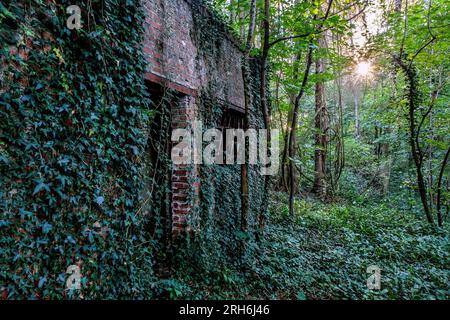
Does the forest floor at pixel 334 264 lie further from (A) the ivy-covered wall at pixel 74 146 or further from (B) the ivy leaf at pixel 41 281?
(B) the ivy leaf at pixel 41 281

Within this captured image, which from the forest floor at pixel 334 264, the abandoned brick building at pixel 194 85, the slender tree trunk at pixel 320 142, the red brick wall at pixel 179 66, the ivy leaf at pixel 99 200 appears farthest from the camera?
Result: the slender tree trunk at pixel 320 142

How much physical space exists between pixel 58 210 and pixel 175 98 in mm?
2444

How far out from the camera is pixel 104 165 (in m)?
2.61

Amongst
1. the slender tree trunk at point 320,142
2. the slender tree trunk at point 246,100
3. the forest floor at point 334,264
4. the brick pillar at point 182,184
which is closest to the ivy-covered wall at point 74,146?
the brick pillar at point 182,184

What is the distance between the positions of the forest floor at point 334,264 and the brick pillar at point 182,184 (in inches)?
34.8

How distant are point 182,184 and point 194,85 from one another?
1.67 metres

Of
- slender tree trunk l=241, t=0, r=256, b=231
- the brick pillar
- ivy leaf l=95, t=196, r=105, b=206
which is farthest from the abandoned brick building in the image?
ivy leaf l=95, t=196, r=105, b=206

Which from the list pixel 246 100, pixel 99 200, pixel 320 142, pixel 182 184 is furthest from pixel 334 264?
pixel 320 142

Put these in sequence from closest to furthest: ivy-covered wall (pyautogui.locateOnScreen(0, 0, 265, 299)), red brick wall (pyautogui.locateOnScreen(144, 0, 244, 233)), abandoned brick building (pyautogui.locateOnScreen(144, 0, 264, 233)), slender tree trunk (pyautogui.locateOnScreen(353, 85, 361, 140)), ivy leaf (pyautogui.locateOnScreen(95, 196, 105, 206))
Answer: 1. ivy-covered wall (pyautogui.locateOnScreen(0, 0, 265, 299))
2. ivy leaf (pyautogui.locateOnScreen(95, 196, 105, 206))
3. red brick wall (pyautogui.locateOnScreen(144, 0, 244, 233))
4. abandoned brick building (pyautogui.locateOnScreen(144, 0, 264, 233))
5. slender tree trunk (pyautogui.locateOnScreen(353, 85, 361, 140))

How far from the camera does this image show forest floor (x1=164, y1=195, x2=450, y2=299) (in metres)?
3.81

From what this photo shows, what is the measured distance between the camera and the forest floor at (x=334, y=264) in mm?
3807

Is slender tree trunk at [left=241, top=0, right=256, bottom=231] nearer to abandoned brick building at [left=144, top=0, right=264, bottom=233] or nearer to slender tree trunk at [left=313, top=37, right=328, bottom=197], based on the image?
abandoned brick building at [left=144, top=0, right=264, bottom=233]

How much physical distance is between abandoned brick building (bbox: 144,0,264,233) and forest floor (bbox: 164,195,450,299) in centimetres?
97
